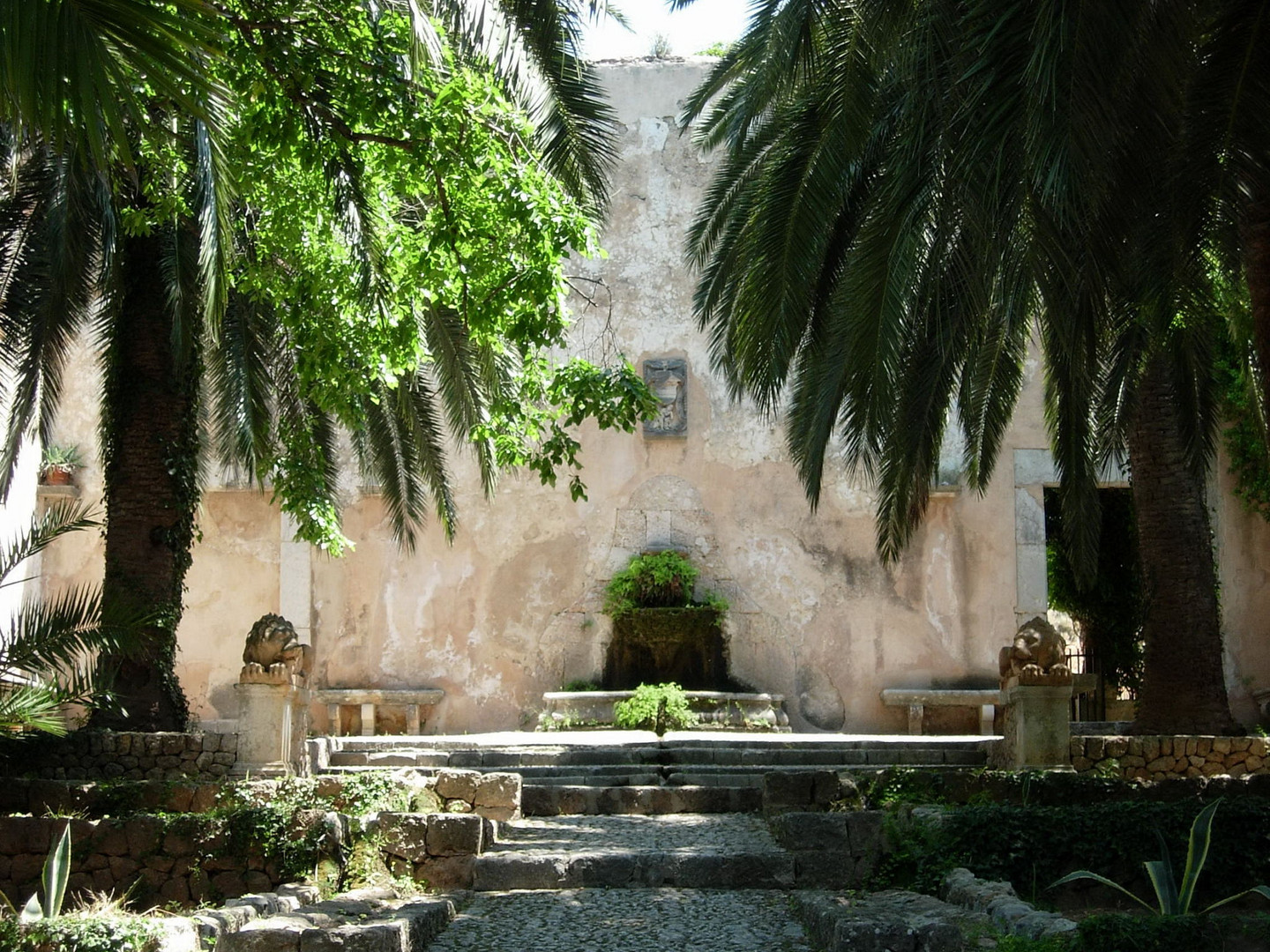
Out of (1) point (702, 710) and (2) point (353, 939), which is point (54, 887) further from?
(1) point (702, 710)

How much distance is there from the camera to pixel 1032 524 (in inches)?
702

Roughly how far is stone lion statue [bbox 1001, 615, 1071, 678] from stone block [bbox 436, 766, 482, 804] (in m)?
4.24

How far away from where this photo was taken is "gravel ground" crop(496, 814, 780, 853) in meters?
9.11

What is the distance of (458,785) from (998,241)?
5.72 m

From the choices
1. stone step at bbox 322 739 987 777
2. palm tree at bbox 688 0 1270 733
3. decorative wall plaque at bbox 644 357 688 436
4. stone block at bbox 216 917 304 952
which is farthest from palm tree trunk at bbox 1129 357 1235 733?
stone block at bbox 216 917 304 952

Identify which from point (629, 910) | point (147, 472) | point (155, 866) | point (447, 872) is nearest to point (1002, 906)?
point (629, 910)

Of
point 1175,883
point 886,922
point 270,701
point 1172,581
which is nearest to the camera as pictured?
point 886,922

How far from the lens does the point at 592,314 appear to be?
1881 cm

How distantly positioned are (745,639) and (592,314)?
15.5 ft

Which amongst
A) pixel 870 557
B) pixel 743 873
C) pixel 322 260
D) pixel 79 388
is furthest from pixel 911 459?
pixel 79 388

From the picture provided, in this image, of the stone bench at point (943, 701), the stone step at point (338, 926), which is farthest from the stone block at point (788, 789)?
the stone bench at point (943, 701)

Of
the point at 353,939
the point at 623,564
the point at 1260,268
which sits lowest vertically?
the point at 353,939

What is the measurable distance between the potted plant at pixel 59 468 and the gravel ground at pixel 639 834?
9953mm

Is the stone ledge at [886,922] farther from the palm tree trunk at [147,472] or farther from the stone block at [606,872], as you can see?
the palm tree trunk at [147,472]
